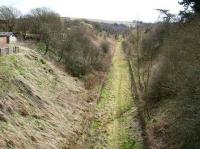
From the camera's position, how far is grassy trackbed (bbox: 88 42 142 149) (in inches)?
1049

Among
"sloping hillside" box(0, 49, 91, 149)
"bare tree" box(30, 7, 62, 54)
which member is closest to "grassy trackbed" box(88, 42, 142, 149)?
"sloping hillside" box(0, 49, 91, 149)

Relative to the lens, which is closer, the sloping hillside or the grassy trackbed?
the sloping hillside

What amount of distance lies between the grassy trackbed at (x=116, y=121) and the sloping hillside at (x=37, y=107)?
1.17m

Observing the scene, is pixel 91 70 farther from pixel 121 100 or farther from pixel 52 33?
pixel 121 100

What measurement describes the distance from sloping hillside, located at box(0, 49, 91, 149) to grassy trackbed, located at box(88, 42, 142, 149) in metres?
1.17

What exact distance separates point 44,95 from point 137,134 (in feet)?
28.0

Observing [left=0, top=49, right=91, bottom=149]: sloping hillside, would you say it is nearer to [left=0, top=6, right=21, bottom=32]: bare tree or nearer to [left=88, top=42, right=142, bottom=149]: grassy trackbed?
[left=88, top=42, right=142, bottom=149]: grassy trackbed

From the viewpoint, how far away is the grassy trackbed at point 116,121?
2666 cm

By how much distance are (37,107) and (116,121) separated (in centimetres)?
671

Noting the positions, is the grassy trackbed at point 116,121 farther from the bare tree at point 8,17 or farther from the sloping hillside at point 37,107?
the bare tree at point 8,17

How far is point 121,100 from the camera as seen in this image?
1533 inches

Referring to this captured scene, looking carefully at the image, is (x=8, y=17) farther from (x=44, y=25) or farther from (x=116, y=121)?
(x=116, y=121)

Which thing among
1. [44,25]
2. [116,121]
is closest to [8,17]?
[44,25]

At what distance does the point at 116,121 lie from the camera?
31859mm
